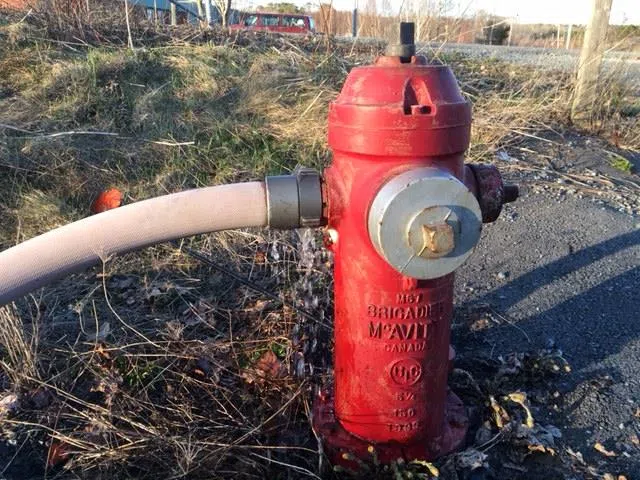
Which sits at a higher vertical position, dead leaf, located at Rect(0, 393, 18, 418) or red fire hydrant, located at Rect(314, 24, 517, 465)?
red fire hydrant, located at Rect(314, 24, 517, 465)

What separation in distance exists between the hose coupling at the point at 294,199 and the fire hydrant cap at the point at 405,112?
12cm

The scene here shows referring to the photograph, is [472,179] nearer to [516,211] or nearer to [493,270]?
[493,270]

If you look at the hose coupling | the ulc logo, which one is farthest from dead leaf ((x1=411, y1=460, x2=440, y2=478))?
the hose coupling

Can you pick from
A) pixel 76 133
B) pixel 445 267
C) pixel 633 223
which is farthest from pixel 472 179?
pixel 76 133

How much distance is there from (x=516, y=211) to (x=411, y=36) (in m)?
1.99

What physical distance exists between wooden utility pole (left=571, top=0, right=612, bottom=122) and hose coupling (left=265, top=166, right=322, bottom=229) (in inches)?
141

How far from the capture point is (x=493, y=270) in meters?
2.46

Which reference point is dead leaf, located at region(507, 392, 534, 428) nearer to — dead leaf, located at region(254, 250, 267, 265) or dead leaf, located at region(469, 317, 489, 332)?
dead leaf, located at region(469, 317, 489, 332)

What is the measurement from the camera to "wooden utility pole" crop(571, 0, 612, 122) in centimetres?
408

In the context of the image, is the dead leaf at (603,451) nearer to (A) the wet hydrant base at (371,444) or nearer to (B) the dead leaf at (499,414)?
(B) the dead leaf at (499,414)

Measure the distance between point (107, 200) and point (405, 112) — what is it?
87.2 inches

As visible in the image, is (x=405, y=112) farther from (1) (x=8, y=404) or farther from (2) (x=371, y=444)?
(1) (x=8, y=404)

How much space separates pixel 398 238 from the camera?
1081mm

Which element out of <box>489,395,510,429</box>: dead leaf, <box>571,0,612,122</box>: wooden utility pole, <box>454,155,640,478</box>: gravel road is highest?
<box>571,0,612,122</box>: wooden utility pole
